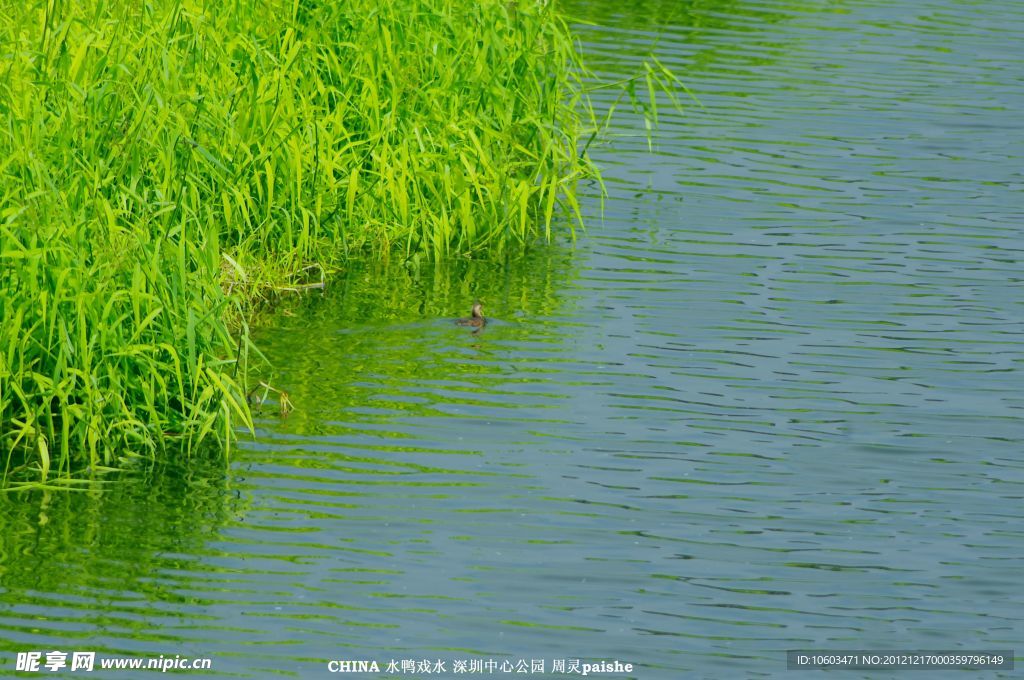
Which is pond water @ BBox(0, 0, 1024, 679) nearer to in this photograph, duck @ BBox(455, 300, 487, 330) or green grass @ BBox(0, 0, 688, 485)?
duck @ BBox(455, 300, 487, 330)

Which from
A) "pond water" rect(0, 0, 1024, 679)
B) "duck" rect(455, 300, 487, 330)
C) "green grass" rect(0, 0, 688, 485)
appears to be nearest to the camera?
"pond water" rect(0, 0, 1024, 679)

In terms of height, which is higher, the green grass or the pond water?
the green grass

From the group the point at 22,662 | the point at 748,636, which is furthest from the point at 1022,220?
the point at 22,662

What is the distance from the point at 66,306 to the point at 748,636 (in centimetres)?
384

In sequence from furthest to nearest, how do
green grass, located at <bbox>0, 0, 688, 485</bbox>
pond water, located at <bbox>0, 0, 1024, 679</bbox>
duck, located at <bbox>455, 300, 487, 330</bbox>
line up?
1. duck, located at <bbox>455, 300, 487, 330</bbox>
2. green grass, located at <bbox>0, 0, 688, 485</bbox>
3. pond water, located at <bbox>0, 0, 1024, 679</bbox>

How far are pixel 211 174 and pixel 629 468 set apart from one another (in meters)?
3.15

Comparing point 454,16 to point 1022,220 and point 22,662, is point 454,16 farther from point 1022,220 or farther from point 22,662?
point 22,662

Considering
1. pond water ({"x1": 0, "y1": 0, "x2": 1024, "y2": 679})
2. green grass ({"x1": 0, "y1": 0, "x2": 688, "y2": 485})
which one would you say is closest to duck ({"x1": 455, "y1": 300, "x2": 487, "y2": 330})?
pond water ({"x1": 0, "y1": 0, "x2": 1024, "y2": 679})

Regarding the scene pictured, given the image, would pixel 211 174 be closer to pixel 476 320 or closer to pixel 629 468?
pixel 476 320

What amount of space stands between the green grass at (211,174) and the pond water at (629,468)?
1.27 ft

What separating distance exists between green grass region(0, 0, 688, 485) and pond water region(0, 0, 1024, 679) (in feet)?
1.27

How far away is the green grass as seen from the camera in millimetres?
9406

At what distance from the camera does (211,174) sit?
1106 centimetres

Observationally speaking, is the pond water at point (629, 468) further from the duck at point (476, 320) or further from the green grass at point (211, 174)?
the green grass at point (211, 174)
